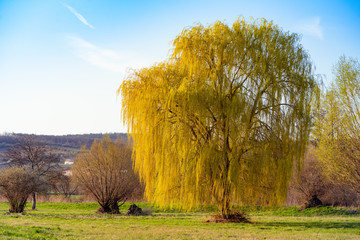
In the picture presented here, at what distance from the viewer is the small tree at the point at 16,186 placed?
20.1 m

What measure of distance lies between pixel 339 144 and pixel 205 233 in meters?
13.2

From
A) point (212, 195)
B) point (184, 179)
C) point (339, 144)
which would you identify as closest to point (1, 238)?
point (184, 179)

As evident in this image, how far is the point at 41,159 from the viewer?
32.5 m

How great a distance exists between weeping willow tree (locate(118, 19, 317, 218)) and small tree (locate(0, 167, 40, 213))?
31.9 ft

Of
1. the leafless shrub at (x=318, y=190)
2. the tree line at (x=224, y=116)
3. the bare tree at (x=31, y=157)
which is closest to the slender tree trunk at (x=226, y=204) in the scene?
the tree line at (x=224, y=116)

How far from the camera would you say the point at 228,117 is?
1396 cm

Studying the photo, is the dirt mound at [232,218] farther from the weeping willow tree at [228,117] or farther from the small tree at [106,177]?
the small tree at [106,177]

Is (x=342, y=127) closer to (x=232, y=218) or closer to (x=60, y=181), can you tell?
(x=232, y=218)

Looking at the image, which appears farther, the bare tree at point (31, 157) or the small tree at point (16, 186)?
the bare tree at point (31, 157)

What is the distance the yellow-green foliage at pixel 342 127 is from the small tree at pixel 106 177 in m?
13.9

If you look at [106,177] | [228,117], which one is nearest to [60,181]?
[106,177]

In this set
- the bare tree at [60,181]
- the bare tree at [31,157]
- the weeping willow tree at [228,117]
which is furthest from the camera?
the bare tree at [31,157]

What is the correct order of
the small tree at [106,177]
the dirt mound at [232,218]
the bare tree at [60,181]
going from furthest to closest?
1. the bare tree at [60,181]
2. the small tree at [106,177]
3. the dirt mound at [232,218]

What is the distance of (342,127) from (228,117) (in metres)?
10.4
